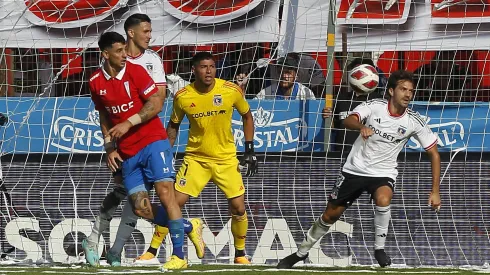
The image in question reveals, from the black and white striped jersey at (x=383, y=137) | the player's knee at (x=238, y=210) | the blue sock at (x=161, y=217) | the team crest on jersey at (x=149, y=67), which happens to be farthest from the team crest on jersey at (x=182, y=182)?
the black and white striped jersey at (x=383, y=137)

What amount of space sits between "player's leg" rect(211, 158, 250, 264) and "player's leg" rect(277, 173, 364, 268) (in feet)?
3.77

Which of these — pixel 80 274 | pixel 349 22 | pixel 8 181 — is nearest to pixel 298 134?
pixel 349 22

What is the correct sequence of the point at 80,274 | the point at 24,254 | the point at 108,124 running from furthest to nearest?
the point at 24,254 → the point at 108,124 → the point at 80,274

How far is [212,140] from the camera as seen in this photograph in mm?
11703

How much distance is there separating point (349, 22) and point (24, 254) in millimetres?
4498

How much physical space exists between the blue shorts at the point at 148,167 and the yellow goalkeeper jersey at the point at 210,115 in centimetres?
129

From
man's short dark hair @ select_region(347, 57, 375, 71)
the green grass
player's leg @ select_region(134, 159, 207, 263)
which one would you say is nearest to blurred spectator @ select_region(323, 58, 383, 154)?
man's short dark hair @ select_region(347, 57, 375, 71)

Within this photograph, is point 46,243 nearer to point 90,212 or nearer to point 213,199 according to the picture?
point 90,212

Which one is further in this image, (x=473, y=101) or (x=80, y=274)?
(x=473, y=101)

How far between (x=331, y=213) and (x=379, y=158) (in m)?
0.70

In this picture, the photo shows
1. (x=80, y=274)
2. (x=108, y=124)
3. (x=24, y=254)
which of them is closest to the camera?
(x=80, y=274)

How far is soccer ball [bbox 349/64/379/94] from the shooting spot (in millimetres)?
12070

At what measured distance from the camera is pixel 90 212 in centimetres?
1292

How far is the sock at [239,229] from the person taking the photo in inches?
464
